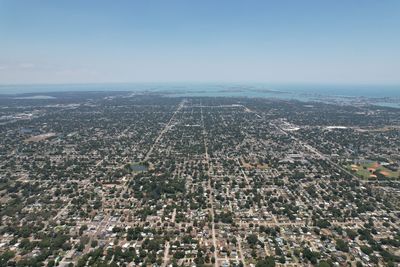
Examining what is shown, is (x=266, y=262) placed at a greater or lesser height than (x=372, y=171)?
lesser

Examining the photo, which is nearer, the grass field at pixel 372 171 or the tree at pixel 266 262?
the tree at pixel 266 262

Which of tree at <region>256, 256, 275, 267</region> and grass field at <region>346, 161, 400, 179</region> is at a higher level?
grass field at <region>346, 161, 400, 179</region>

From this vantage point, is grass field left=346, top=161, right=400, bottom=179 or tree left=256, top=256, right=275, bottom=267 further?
grass field left=346, top=161, right=400, bottom=179

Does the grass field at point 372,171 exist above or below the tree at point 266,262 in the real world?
above

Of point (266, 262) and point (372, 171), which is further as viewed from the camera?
point (372, 171)

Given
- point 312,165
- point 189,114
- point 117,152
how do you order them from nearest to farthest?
point 312,165, point 117,152, point 189,114

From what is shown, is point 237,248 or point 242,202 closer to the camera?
point 237,248

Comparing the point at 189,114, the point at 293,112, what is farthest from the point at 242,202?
the point at 293,112

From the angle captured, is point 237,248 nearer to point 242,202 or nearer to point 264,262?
point 264,262
